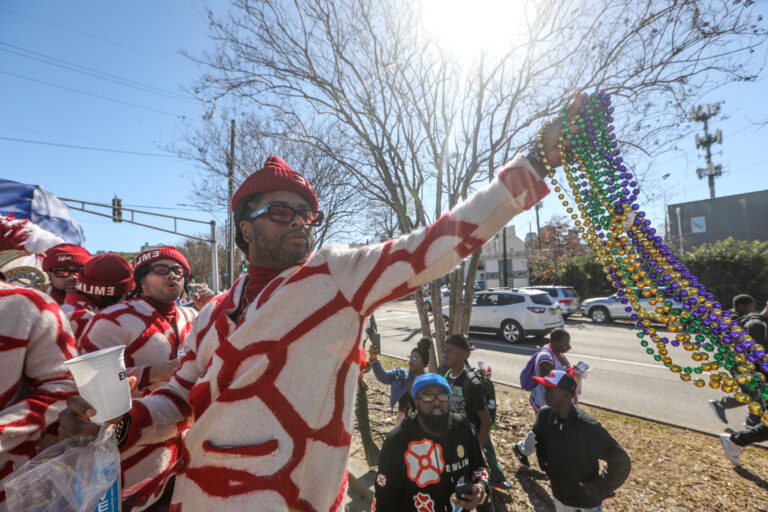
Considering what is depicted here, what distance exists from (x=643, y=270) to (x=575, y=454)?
1933 mm

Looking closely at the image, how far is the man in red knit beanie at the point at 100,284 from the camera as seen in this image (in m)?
2.93

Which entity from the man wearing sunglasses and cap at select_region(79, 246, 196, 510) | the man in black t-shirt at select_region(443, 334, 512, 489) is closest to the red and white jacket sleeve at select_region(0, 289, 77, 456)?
the man wearing sunglasses and cap at select_region(79, 246, 196, 510)

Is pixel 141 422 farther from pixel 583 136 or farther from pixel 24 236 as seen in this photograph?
pixel 24 236

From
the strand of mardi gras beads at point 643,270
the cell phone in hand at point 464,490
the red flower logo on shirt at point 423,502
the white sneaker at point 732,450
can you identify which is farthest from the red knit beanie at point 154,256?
the white sneaker at point 732,450

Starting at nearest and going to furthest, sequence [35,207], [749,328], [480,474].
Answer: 1. [480,474]
2. [35,207]
3. [749,328]

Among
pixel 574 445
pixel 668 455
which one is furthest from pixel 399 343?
pixel 574 445

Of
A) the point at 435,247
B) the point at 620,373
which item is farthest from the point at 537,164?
the point at 620,373

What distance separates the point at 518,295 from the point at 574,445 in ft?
36.0

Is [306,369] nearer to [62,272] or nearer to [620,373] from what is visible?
[62,272]

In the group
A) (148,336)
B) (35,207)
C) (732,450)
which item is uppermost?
(35,207)

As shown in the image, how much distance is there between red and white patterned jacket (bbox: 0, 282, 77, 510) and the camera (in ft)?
4.85

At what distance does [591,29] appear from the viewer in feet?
14.6

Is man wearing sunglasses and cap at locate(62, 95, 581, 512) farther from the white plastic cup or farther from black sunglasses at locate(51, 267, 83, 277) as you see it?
black sunglasses at locate(51, 267, 83, 277)

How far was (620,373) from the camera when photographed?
27.8ft
